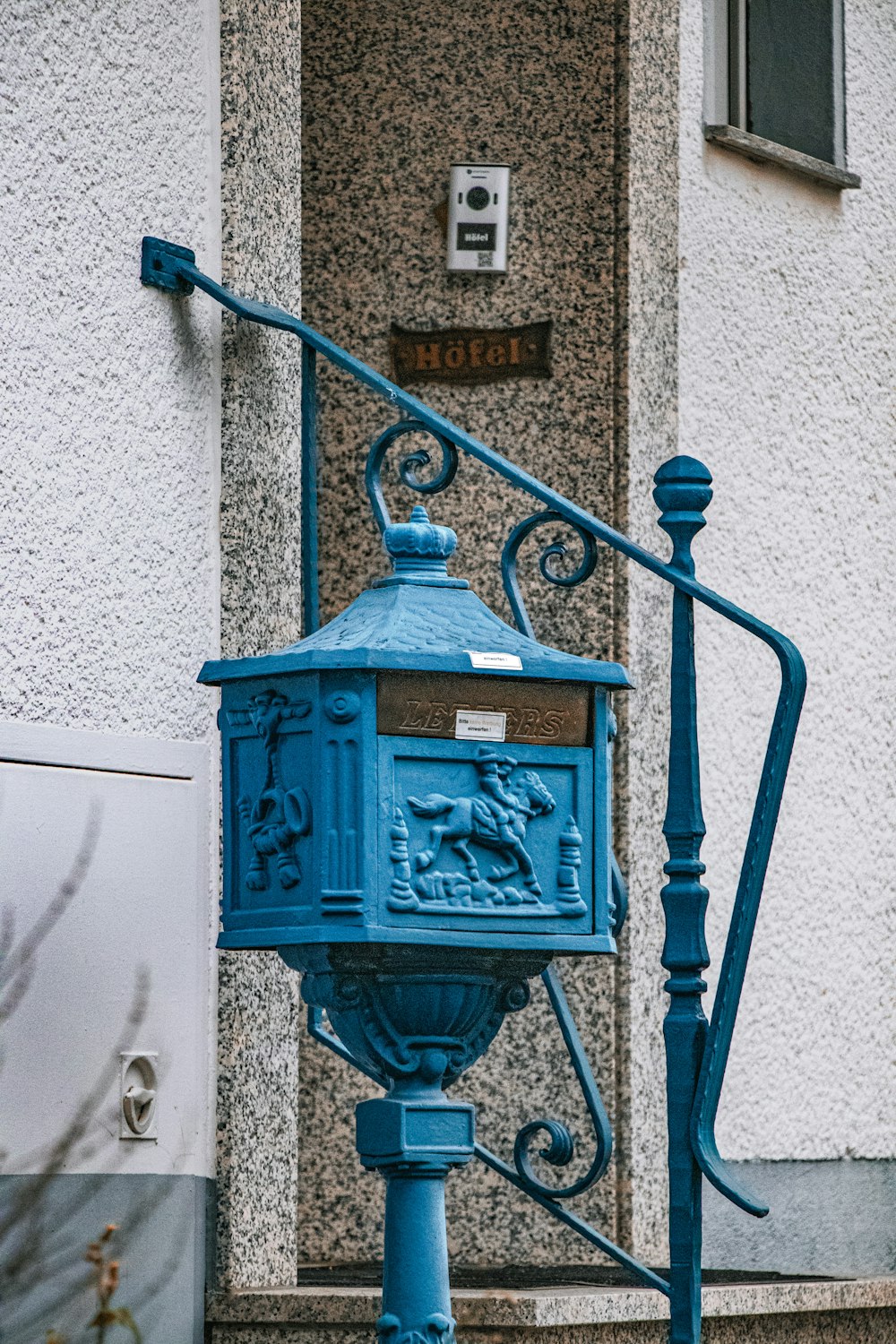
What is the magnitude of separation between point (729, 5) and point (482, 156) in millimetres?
868

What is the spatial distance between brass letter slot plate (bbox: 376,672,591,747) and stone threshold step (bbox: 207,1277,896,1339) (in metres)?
0.99

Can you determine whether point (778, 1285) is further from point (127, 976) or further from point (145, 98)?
point (145, 98)

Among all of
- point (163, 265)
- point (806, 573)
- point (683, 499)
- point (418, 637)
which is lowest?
point (418, 637)

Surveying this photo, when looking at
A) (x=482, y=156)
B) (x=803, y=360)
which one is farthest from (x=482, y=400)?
(x=803, y=360)

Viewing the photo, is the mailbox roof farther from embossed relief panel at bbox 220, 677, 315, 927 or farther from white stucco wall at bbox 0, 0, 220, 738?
white stucco wall at bbox 0, 0, 220, 738

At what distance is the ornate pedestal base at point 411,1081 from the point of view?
3.48 m

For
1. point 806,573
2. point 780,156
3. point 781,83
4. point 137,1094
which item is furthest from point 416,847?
point 781,83

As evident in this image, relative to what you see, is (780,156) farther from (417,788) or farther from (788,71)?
(417,788)

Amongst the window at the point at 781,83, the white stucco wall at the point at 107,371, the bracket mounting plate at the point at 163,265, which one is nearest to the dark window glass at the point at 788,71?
the window at the point at 781,83

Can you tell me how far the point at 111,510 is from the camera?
411 cm

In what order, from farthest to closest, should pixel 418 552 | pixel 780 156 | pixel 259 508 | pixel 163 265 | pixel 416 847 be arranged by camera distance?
pixel 780 156, pixel 259 508, pixel 163 265, pixel 418 552, pixel 416 847

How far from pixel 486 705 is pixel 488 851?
22cm

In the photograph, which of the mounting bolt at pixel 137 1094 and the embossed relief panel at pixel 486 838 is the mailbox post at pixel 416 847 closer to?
the embossed relief panel at pixel 486 838

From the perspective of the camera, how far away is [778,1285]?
4.43m
